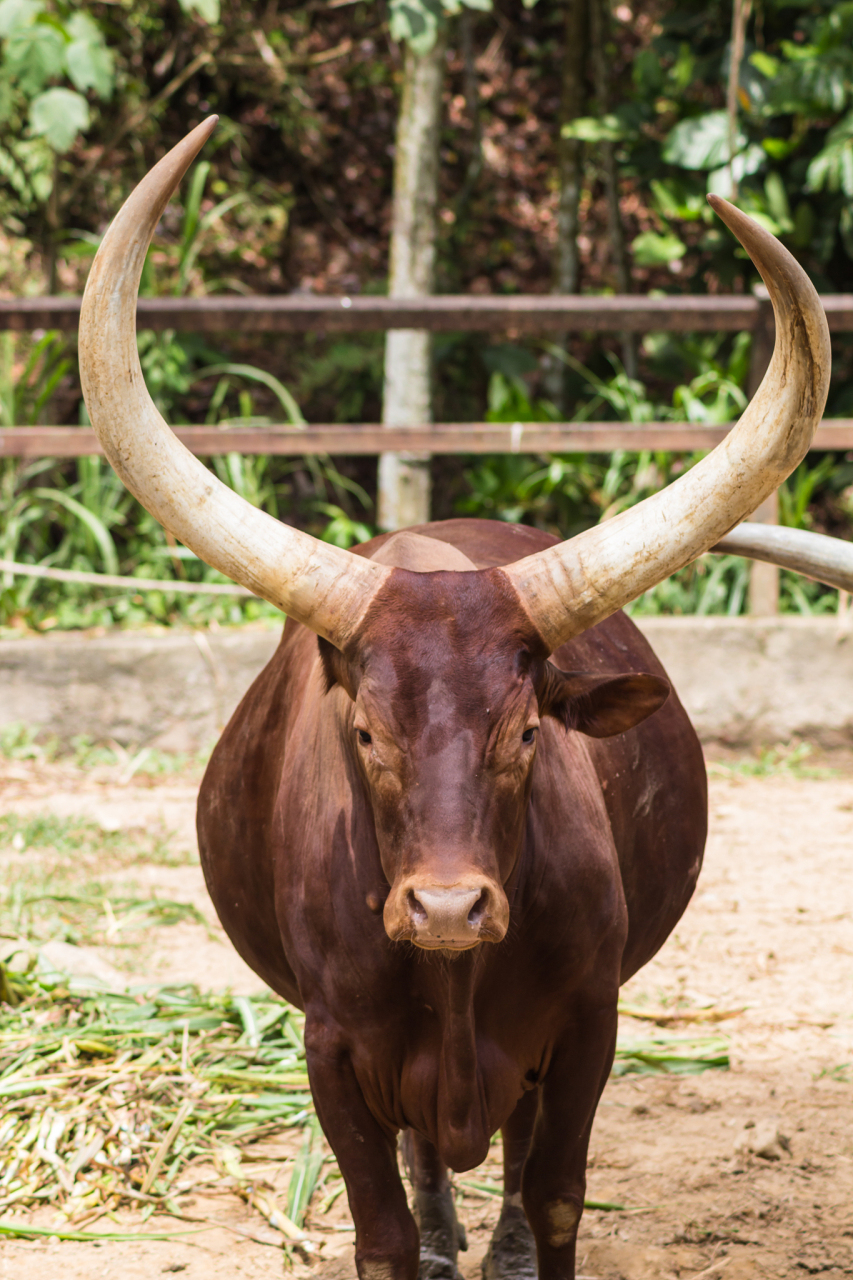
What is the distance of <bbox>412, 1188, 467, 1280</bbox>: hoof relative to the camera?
274 cm

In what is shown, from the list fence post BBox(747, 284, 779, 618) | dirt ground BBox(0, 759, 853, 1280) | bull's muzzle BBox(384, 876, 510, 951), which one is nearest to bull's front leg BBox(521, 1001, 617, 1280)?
dirt ground BBox(0, 759, 853, 1280)

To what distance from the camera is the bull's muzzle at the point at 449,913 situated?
173 centimetres

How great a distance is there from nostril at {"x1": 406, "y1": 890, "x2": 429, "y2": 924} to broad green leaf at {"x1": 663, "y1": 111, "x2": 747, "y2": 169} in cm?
707

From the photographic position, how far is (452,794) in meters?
1.84

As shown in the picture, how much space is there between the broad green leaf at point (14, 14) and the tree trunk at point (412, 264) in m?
1.97

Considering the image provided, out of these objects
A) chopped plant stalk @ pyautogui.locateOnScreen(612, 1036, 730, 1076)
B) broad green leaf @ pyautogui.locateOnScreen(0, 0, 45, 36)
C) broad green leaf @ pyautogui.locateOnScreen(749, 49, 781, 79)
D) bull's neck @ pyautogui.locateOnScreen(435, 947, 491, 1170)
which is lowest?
chopped plant stalk @ pyautogui.locateOnScreen(612, 1036, 730, 1076)

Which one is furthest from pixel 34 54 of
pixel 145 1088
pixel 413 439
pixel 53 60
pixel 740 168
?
pixel 145 1088

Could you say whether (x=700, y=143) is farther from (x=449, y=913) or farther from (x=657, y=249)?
(x=449, y=913)

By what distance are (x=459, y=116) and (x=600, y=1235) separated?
8.95m

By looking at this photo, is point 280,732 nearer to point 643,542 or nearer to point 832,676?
point 643,542

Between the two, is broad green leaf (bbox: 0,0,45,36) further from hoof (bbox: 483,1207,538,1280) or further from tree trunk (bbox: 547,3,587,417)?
hoof (bbox: 483,1207,538,1280)

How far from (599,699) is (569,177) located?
7540 mm

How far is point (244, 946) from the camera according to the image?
2938mm

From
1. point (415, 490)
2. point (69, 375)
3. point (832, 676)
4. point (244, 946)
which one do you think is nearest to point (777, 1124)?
point (244, 946)
